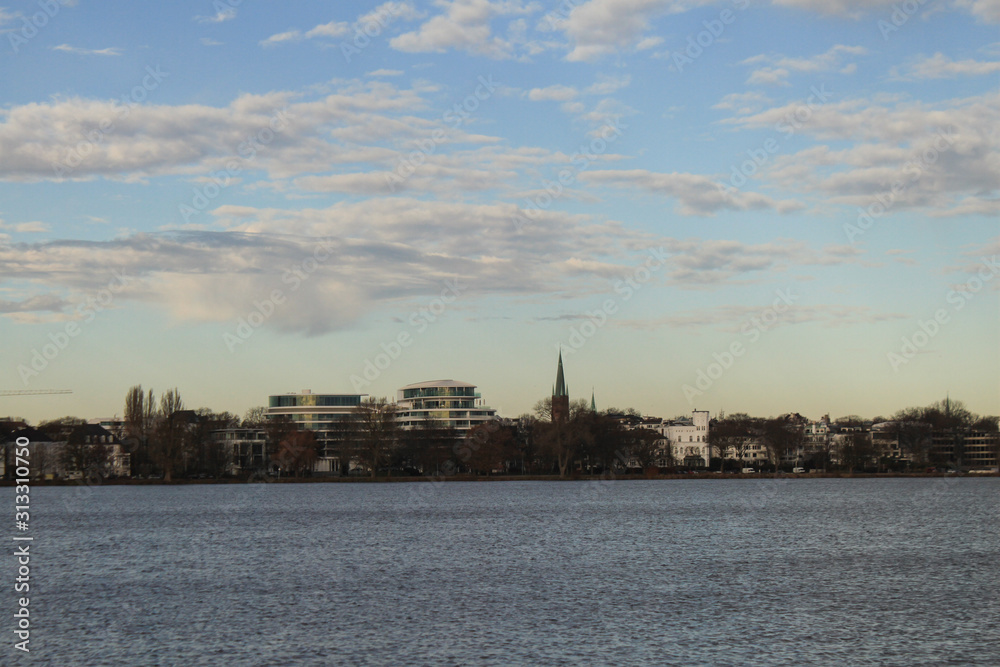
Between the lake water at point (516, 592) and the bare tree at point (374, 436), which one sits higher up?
the bare tree at point (374, 436)

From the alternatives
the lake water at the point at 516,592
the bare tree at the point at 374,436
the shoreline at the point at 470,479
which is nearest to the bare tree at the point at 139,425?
the shoreline at the point at 470,479

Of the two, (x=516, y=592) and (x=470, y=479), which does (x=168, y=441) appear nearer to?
(x=470, y=479)

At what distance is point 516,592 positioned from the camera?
3619 cm

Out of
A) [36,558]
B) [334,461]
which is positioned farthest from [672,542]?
[334,461]

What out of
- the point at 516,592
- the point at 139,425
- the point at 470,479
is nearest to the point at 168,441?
the point at 139,425

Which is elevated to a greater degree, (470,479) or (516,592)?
(516,592)

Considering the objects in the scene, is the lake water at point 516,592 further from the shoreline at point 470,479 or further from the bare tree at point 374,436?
the shoreline at point 470,479

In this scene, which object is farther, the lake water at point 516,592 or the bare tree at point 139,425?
the bare tree at point 139,425

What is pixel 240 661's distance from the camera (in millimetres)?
25016

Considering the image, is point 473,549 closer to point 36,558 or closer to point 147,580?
point 147,580

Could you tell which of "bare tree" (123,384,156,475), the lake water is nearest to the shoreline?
"bare tree" (123,384,156,475)

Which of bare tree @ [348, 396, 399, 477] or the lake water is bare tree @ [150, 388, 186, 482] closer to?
bare tree @ [348, 396, 399, 477]

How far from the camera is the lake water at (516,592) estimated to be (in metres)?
26.2

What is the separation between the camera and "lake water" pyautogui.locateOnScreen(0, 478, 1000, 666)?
26156 millimetres
